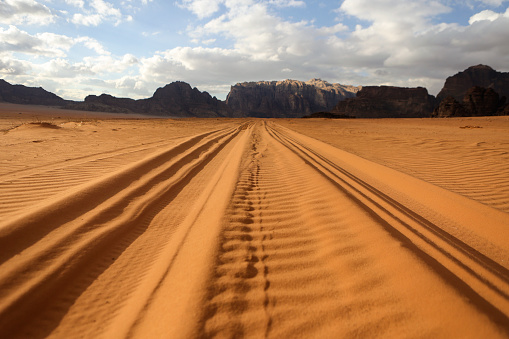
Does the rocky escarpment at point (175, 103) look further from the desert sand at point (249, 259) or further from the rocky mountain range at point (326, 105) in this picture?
the desert sand at point (249, 259)

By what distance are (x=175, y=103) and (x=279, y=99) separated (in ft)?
191

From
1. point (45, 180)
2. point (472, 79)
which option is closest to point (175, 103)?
point (472, 79)

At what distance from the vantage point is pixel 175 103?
353ft

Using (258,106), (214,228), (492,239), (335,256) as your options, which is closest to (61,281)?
(214,228)

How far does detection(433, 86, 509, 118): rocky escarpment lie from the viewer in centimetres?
4409

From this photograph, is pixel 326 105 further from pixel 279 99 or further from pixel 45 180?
pixel 45 180

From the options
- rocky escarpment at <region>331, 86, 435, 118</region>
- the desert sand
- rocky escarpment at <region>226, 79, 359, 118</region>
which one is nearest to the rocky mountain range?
rocky escarpment at <region>331, 86, 435, 118</region>

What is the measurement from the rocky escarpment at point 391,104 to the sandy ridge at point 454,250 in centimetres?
8481

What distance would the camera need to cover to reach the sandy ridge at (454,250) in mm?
1605

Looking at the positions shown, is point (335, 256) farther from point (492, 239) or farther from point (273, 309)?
point (492, 239)

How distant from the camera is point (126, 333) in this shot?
56.7 inches

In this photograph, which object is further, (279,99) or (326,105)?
(326,105)

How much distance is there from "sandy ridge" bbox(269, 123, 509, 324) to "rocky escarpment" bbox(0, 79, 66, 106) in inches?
4810

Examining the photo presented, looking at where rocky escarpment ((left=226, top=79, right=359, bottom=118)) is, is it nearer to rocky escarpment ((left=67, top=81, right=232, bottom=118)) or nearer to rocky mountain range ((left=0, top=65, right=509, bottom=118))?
rocky mountain range ((left=0, top=65, right=509, bottom=118))
